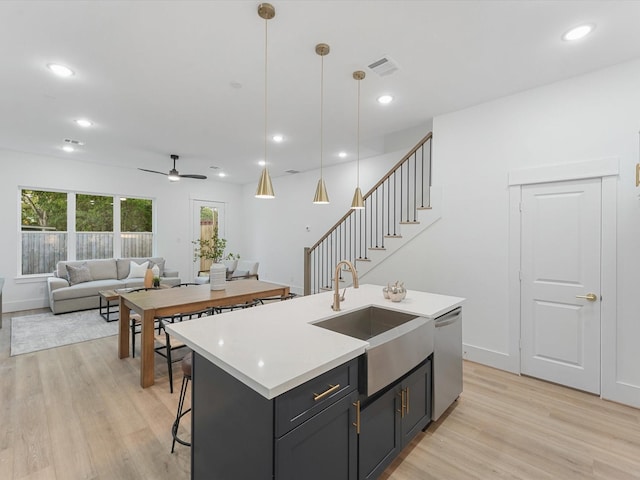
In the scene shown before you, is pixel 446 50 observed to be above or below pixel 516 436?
above

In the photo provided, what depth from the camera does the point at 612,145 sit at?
2.75 metres

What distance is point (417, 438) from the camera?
2242 millimetres

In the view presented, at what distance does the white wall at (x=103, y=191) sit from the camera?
566 cm

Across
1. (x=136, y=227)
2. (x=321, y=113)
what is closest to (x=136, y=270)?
(x=136, y=227)

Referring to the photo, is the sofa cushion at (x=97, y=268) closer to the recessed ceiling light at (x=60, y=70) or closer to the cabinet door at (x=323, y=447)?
the recessed ceiling light at (x=60, y=70)

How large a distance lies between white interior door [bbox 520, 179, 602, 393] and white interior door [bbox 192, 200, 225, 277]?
720cm

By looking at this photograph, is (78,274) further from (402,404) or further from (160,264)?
(402,404)

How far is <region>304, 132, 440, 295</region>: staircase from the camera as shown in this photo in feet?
13.4

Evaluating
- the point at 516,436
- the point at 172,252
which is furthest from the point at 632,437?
the point at 172,252

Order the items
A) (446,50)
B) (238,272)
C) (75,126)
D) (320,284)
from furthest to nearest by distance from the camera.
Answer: (238,272)
(320,284)
(75,126)
(446,50)

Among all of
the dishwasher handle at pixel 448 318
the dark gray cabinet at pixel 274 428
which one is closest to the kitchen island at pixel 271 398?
the dark gray cabinet at pixel 274 428

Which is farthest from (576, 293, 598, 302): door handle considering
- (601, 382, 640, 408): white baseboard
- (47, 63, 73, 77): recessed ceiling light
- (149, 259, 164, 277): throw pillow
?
(149, 259, 164, 277): throw pillow

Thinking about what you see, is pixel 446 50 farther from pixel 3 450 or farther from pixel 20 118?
pixel 20 118

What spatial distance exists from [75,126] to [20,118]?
56 centimetres
